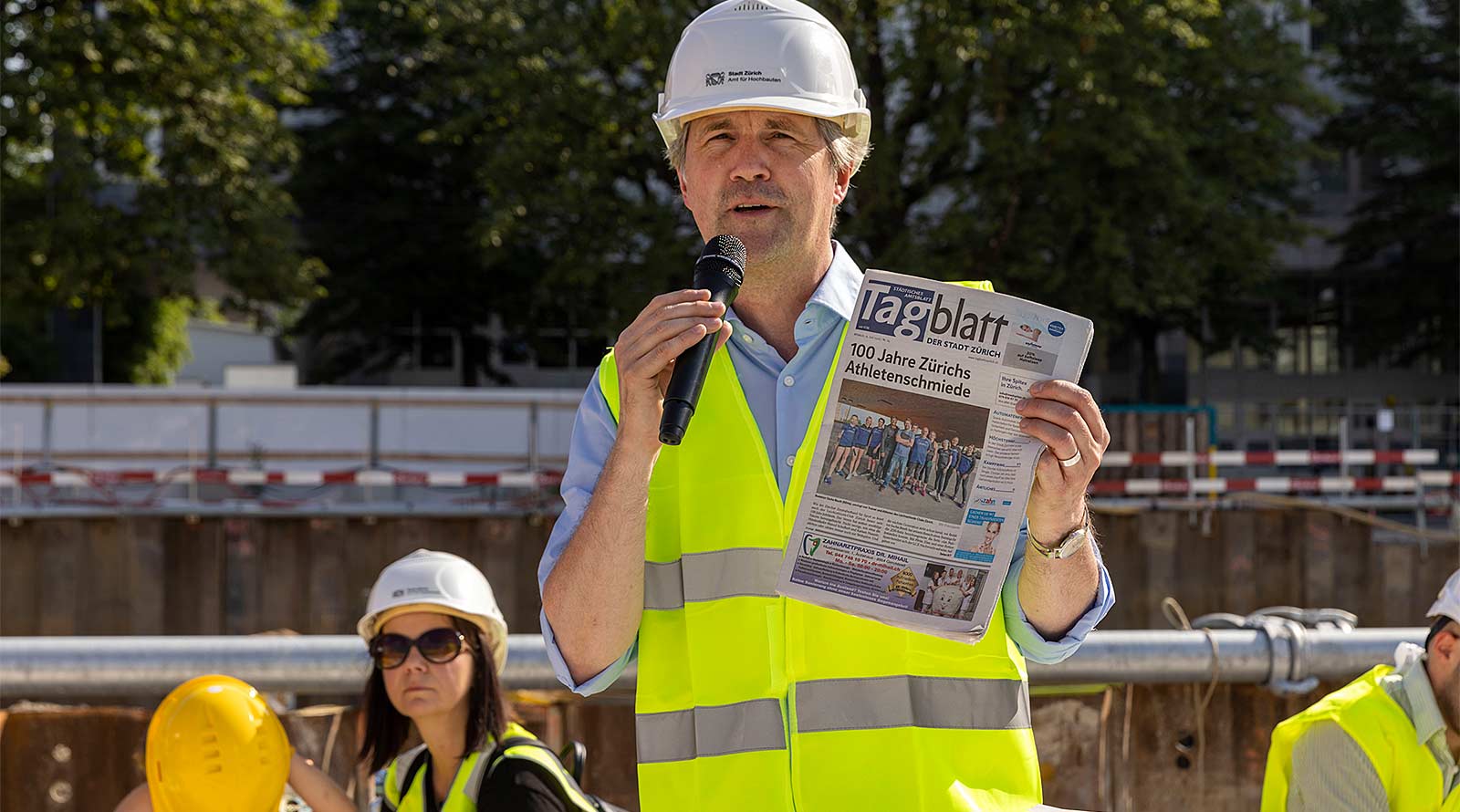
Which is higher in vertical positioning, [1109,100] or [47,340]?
[1109,100]

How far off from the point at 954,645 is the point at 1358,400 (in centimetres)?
4861

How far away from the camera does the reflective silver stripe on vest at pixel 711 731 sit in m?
2.58

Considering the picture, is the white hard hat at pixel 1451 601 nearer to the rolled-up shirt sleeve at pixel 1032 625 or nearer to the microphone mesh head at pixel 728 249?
the rolled-up shirt sleeve at pixel 1032 625

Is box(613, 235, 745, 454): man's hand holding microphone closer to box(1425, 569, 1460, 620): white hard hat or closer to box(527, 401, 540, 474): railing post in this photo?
box(1425, 569, 1460, 620): white hard hat

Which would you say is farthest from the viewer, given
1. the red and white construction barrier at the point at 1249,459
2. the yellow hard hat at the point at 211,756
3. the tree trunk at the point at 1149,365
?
the tree trunk at the point at 1149,365

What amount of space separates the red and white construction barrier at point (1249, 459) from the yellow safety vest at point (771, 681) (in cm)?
1691

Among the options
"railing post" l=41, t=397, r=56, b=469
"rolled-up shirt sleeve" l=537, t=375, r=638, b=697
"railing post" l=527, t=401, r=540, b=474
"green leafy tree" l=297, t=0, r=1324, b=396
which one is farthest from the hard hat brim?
"green leafy tree" l=297, t=0, r=1324, b=396

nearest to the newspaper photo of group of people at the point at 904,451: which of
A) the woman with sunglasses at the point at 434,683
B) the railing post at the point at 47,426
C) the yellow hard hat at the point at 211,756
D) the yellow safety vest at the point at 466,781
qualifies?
the yellow safety vest at the point at 466,781

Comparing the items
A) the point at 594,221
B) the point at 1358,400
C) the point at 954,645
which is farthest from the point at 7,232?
the point at 1358,400

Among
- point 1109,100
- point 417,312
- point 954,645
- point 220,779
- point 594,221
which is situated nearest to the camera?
point 954,645

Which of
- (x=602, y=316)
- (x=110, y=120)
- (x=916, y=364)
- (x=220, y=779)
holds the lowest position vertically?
(x=220, y=779)

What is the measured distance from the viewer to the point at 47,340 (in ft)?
131

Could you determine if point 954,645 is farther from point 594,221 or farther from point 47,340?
point 47,340

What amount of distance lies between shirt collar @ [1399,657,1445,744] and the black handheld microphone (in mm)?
2628
